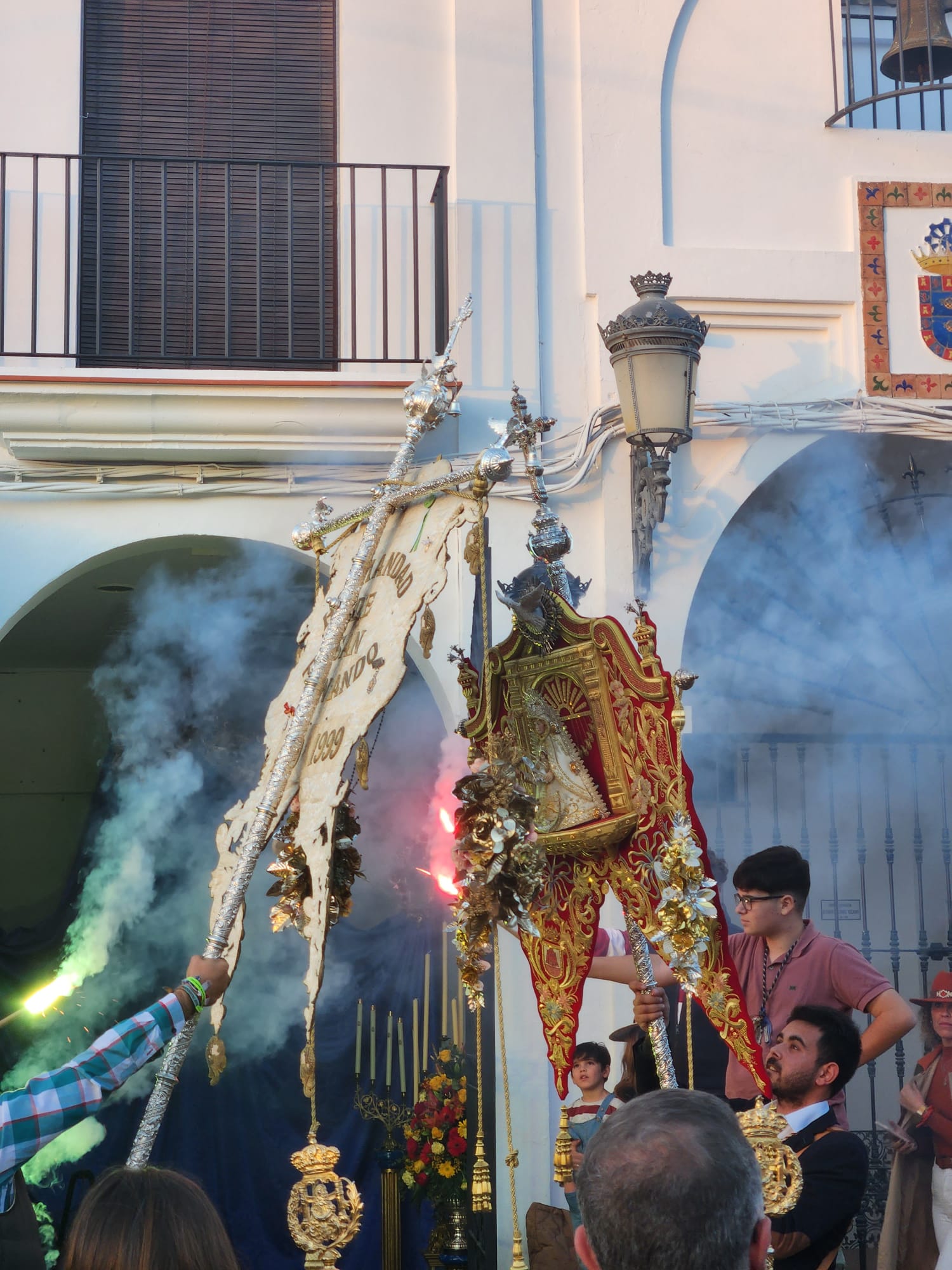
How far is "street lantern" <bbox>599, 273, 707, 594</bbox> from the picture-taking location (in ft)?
20.7

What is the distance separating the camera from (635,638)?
14.0 feet

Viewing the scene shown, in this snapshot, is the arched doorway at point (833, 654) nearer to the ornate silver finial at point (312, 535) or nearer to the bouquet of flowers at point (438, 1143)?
the bouquet of flowers at point (438, 1143)

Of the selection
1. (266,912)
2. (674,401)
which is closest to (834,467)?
(674,401)

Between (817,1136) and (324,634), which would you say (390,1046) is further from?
(324,634)

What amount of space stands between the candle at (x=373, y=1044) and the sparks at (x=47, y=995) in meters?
4.13

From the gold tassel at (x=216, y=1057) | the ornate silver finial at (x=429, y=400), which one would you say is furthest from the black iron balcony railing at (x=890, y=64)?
the gold tassel at (x=216, y=1057)

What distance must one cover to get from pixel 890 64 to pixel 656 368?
236 centimetres

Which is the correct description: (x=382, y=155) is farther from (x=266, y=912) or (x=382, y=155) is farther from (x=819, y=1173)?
(x=819, y=1173)

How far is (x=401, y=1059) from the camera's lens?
7828mm

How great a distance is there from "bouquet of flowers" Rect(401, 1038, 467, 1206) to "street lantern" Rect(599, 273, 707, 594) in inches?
112

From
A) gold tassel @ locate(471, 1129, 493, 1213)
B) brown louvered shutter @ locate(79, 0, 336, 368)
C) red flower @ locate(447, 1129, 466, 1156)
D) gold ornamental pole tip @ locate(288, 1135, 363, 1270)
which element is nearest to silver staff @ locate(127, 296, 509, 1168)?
gold ornamental pole tip @ locate(288, 1135, 363, 1270)

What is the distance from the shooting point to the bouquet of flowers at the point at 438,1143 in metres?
6.49

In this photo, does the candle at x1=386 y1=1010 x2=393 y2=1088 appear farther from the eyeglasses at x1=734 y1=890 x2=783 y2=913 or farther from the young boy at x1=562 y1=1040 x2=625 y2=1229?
the eyeglasses at x1=734 y1=890 x2=783 y2=913

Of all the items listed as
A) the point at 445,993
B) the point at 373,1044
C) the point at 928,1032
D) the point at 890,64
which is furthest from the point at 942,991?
the point at 890,64
